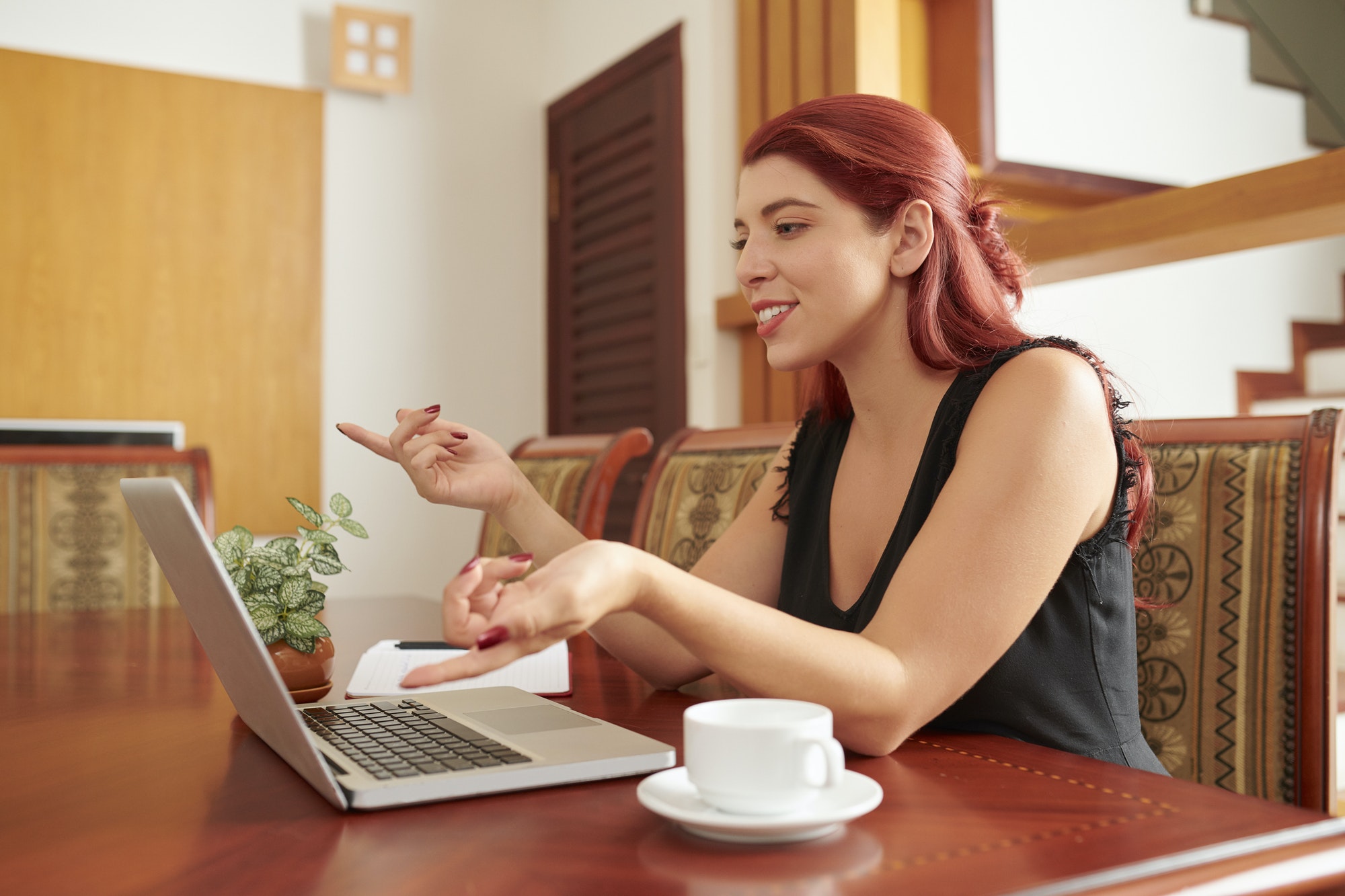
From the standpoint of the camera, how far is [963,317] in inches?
44.8

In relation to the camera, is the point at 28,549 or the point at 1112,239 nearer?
the point at 28,549

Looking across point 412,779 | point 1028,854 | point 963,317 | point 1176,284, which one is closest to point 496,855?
point 412,779

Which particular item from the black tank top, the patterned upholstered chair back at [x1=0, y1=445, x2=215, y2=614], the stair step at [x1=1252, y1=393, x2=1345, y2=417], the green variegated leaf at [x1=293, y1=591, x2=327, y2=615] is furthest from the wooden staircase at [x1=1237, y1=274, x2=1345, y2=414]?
the green variegated leaf at [x1=293, y1=591, x2=327, y2=615]

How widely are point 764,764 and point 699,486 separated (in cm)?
110

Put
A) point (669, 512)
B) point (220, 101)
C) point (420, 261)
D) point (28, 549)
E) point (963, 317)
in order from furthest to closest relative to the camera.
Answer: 1. point (420, 261)
2. point (220, 101)
3. point (28, 549)
4. point (669, 512)
5. point (963, 317)

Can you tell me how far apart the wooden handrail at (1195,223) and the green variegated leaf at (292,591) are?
1.53 metres

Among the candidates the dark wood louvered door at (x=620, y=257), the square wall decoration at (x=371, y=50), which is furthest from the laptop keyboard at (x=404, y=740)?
the square wall decoration at (x=371, y=50)

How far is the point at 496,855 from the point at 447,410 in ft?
11.4

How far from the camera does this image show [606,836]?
0.60 metres

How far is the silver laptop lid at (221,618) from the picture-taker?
61cm

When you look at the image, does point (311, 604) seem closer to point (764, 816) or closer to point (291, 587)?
point (291, 587)

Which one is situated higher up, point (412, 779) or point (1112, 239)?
point (1112, 239)

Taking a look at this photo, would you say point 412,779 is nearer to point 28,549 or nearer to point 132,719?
point 132,719

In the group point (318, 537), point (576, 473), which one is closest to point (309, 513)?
point (318, 537)
